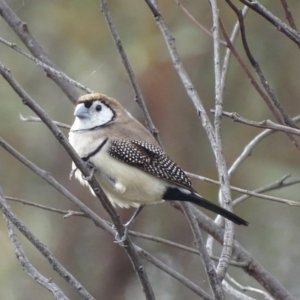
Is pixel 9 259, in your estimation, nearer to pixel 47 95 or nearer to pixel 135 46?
pixel 47 95

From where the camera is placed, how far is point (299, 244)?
6.28 metres

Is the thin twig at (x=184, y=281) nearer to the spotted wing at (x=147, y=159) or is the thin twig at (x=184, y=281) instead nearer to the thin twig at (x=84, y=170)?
the thin twig at (x=84, y=170)

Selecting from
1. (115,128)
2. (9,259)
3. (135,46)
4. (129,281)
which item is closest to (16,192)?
(9,259)

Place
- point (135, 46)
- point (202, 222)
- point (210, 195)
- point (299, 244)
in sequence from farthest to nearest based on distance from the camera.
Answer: point (299, 244) → point (135, 46) → point (210, 195) → point (202, 222)

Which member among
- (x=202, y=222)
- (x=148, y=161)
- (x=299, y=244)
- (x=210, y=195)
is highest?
(x=148, y=161)

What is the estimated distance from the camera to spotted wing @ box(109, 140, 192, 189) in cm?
306

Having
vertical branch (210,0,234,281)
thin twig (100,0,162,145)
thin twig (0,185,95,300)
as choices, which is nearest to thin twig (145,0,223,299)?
vertical branch (210,0,234,281)

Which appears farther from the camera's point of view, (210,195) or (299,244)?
(299,244)

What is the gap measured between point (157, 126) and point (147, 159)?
293 cm

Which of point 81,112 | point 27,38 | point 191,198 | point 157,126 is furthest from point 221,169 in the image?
point 157,126

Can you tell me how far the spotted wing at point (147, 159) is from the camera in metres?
3.06

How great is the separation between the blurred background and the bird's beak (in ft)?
8.25

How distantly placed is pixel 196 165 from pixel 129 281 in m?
1.16

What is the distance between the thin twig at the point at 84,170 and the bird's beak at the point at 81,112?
35.9 inches
